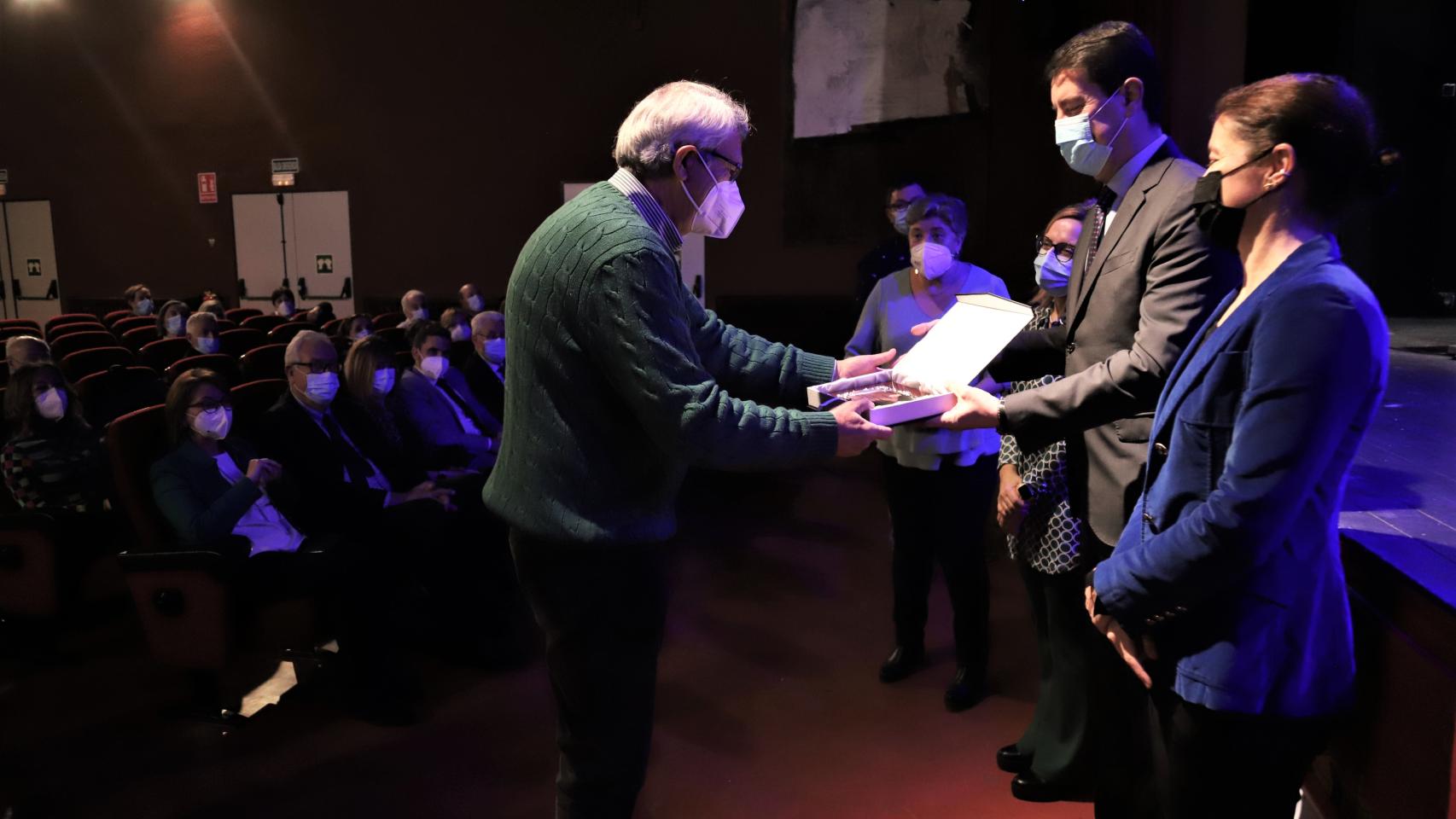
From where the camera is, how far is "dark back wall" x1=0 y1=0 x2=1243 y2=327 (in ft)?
23.7

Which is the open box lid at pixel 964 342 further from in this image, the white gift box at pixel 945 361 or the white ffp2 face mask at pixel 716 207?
the white ffp2 face mask at pixel 716 207

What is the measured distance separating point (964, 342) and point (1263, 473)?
832mm

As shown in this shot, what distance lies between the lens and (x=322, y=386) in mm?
3158

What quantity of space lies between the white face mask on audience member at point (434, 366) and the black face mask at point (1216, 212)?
3310 mm

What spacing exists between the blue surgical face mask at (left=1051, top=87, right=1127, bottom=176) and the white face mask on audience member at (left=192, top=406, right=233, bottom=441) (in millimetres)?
2462

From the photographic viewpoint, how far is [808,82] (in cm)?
781

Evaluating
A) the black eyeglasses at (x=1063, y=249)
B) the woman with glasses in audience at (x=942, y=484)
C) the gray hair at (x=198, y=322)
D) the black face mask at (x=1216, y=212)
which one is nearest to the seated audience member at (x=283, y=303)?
the gray hair at (x=198, y=322)

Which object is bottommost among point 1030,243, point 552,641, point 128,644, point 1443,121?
point 128,644

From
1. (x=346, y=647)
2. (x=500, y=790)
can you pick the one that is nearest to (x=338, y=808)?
(x=500, y=790)

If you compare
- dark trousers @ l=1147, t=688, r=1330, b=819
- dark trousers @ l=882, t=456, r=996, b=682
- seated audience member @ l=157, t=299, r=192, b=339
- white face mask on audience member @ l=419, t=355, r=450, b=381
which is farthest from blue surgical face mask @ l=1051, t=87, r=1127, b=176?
seated audience member @ l=157, t=299, r=192, b=339

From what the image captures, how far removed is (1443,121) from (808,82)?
447 cm

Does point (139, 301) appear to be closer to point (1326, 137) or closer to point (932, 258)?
point (932, 258)

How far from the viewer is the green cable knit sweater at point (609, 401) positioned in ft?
4.68

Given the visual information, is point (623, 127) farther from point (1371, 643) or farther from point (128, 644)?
point (128, 644)
